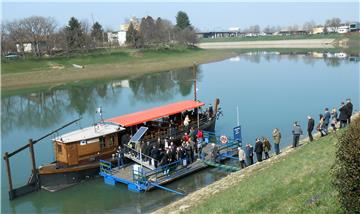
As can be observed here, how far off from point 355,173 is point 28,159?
24.3 metres

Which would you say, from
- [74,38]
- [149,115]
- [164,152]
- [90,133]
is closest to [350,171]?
[164,152]

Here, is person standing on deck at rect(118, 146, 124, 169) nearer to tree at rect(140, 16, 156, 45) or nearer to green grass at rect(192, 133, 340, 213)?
green grass at rect(192, 133, 340, 213)

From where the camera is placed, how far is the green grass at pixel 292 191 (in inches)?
393

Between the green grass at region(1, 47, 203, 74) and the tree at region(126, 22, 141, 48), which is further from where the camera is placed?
the tree at region(126, 22, 141, 48)

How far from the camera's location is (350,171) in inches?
293

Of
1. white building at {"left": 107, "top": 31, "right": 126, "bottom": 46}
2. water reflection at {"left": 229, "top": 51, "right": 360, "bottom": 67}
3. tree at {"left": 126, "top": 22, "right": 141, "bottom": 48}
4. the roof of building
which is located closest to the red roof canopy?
the roof of building

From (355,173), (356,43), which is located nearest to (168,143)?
(355,173)

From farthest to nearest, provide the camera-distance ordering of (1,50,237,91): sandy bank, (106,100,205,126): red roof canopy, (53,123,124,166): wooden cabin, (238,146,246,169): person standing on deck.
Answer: (1,50,237,91): sandy bank → (106,100,205,126): red roof canopy → (53,123,124,166): wooden cabin → (238,146,246,169): person standing on deck

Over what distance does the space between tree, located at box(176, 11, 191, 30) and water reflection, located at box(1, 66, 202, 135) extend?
98723 millimetres

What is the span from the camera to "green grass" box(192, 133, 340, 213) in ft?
32.7

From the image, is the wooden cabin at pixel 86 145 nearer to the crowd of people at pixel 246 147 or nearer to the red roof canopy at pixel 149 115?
the red roof canopy at pixel 149 115

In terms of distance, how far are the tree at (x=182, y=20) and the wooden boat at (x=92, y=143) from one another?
481 ft

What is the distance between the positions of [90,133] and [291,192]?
1513 cm

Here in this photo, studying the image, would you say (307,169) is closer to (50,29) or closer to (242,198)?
(242,198)
